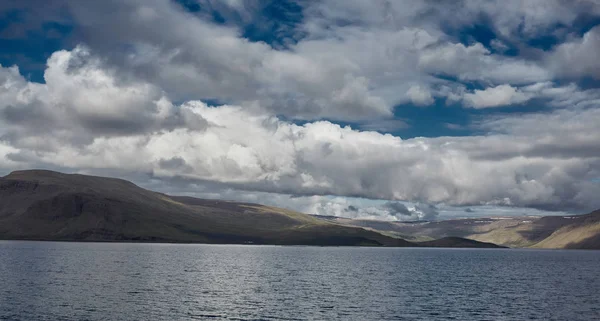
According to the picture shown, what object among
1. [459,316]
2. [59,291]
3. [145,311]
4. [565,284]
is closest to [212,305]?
[145,311]

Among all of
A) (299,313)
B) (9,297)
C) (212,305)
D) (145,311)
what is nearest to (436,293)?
(299,313)

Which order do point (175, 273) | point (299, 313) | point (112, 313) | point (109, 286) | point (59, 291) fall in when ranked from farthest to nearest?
point (175, 273)
point (109, 286)
point (59, 291)
point (299, 313)
point (112, 313)

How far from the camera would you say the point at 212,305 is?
9850 cm

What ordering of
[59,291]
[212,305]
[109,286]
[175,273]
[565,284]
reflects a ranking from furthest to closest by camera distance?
1. [175,273]
2. [565,284]
3. [109,286]
4. [59,291]
5. [212,305]

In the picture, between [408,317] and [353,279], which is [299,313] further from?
[353,279]

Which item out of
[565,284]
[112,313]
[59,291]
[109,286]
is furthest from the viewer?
[565,284]

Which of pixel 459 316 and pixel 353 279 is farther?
pixel 353 279

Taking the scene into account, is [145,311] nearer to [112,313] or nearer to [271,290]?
[112,313]

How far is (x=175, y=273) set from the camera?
536 ft

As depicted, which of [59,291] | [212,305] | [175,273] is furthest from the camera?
[175,273]

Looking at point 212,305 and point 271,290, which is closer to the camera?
point 212,305

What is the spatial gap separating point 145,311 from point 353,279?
79.5 metres

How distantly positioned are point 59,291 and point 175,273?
55.0m

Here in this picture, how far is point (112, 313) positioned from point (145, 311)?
5.45 m
